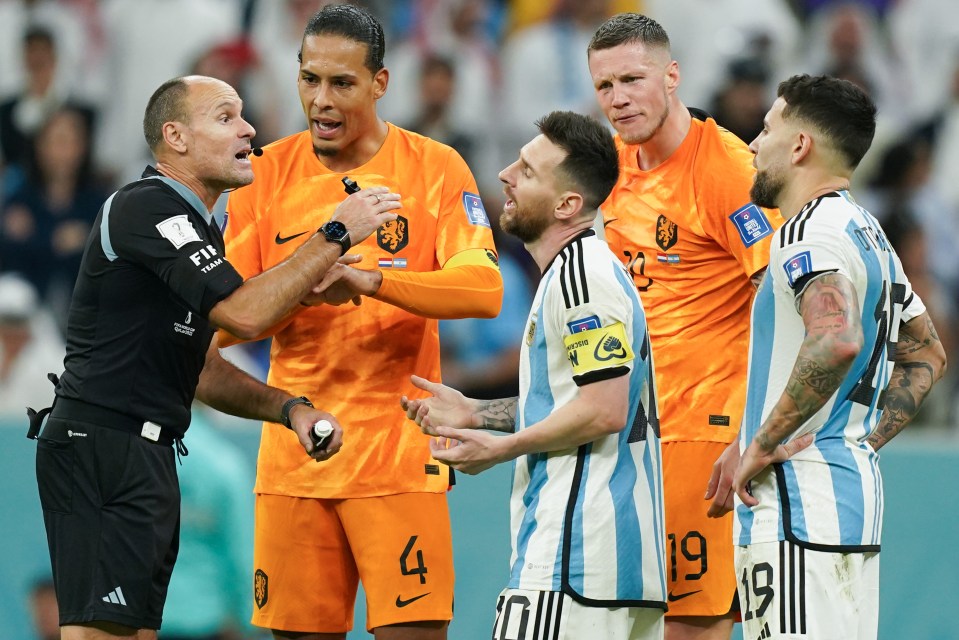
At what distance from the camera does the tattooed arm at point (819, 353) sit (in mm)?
4285

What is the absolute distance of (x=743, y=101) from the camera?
34.6 ft

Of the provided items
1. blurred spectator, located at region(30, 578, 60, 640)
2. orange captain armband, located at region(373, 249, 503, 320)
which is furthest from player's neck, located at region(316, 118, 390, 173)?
blurred spectator, located at region(30, 578, 60, 640)

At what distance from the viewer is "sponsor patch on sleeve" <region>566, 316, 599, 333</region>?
4.50 m

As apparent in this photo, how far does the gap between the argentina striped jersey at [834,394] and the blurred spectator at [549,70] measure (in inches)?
282

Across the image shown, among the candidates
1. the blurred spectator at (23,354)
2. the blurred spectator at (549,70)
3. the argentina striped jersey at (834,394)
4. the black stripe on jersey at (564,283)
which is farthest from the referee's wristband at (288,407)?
the blurred spectator at (549,70)

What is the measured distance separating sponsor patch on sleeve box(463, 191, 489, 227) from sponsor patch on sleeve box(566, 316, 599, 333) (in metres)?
1.23

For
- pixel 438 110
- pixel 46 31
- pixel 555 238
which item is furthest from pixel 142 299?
pixel 46 31

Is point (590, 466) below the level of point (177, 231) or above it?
below

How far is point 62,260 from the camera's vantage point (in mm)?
10453

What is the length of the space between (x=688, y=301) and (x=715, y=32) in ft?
22.0

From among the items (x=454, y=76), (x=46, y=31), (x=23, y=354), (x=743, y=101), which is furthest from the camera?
(x=46, y=31)

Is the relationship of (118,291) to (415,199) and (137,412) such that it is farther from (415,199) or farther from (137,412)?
(415,199)

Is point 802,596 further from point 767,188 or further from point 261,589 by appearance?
point 261,589

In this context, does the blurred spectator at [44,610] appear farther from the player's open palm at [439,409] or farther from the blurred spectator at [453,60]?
the blurred spectator at [453,60]
